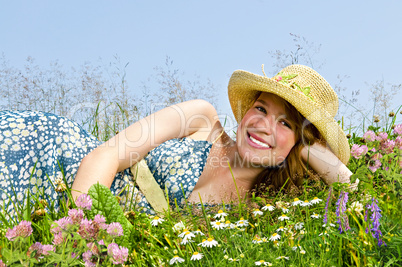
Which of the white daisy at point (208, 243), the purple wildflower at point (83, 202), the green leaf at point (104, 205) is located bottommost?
the white daisy at point (208, 243)

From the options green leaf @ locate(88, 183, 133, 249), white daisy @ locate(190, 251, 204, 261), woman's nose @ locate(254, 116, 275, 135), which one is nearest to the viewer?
white daisy @ locate(190, 251, 204, 261)

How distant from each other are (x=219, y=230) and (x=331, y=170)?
5.09ft

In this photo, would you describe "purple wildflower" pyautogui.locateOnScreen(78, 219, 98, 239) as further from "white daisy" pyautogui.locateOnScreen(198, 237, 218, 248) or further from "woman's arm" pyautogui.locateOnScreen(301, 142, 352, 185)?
"woman's arm" pyautogui.locateOnScreen(301, 142, 352, 185)

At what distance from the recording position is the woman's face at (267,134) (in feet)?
11.1

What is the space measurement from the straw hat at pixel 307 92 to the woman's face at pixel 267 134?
0.44 feet

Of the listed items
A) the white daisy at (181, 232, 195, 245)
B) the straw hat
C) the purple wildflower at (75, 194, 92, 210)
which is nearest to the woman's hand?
the straw hat

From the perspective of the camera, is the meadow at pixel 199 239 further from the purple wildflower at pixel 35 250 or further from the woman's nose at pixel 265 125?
the woman's nose at pixel 265 125

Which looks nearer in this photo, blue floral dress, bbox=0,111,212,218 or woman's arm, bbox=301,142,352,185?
blue floral dress, bbox=0,111,212,218

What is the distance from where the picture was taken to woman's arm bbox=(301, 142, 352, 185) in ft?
11.7

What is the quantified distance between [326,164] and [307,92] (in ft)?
2.07

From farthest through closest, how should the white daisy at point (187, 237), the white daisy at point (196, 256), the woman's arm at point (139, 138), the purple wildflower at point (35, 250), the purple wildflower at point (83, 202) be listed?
the woman's arm at point (139, 138), the white daisy at point (187, 237), the white daisy at point (196, 256), the purple wildflower at point (83, 202), the purple wildflower at point (35, 250)

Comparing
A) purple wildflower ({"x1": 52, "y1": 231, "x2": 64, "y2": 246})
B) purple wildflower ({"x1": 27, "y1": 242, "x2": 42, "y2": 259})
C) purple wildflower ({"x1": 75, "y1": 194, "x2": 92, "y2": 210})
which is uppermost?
purple wildflower ({"x1": 75, "y1": 194, "x2": 92, "y2": 210})

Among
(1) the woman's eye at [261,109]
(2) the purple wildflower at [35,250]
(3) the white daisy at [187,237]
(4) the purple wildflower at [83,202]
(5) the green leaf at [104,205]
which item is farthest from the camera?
(1) the woman's eye at [261,109]

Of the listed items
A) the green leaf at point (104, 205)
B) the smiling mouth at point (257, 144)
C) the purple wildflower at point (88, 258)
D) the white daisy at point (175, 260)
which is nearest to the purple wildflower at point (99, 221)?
the purple wildflower at point (88, 258)
